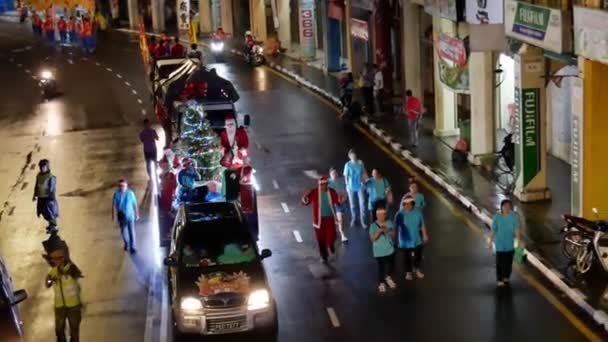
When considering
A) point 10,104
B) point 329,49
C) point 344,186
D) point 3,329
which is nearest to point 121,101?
point 10,104

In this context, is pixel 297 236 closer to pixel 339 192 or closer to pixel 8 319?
pixel 339 192

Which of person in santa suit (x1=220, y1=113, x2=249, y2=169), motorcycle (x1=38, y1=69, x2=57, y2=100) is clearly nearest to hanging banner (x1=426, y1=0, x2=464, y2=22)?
person in santa suit (x1=220, y1=113, x2=249, y2=169)

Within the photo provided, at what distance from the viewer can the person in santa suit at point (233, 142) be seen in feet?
95.2

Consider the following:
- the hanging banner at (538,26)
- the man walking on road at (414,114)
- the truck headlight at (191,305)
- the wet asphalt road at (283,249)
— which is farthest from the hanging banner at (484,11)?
the truck headlight at (191,305)

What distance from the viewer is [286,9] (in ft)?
197

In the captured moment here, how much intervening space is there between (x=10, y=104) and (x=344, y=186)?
26846 millimetres

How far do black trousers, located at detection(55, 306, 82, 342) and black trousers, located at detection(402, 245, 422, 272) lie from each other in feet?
19.4

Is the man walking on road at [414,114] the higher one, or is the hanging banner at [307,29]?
the hanging banner at [307,29]

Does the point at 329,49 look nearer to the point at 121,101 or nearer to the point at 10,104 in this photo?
the point at 121,101

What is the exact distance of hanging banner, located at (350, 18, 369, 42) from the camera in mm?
45681

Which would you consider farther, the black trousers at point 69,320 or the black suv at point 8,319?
the black trousers at point 69,320

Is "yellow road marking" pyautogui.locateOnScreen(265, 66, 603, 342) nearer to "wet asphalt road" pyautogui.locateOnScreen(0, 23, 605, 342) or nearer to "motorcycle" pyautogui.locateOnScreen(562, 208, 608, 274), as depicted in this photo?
"wet asphalt road" pyautogui.locateOnScreen(0, 23, 605, 342)

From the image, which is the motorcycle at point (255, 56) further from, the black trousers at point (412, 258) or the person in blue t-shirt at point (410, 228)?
the person in blue t-shirt at point (410, 228)

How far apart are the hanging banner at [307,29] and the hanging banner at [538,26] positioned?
28067 millimetres
